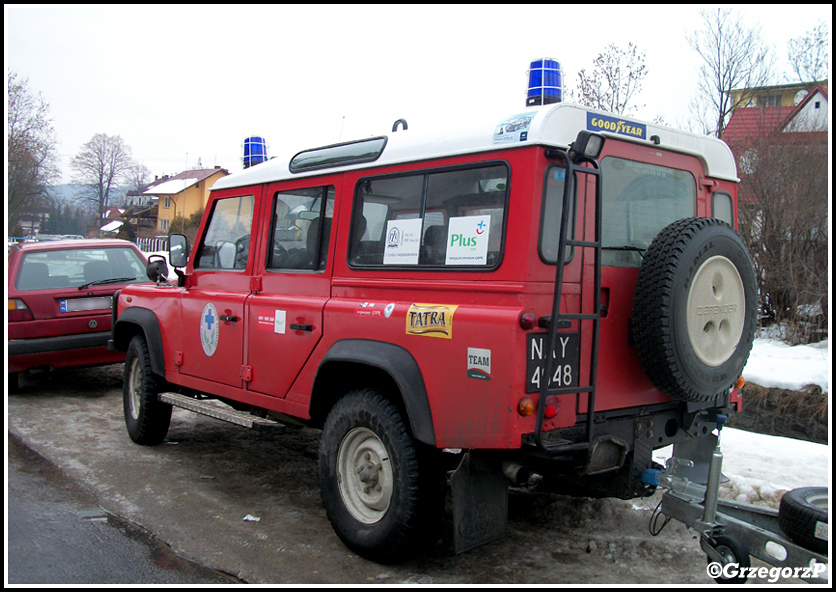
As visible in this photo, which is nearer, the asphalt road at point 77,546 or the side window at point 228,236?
the asphalt road at point 77,546

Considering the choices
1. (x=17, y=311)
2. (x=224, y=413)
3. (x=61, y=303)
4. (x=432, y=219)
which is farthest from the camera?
(x=61, y=303)

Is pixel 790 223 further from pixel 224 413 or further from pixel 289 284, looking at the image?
pixel 224 413

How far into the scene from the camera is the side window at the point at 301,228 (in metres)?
4.62

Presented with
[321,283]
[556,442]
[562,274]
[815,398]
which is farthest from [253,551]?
[815,398]

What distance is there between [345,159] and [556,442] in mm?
2300

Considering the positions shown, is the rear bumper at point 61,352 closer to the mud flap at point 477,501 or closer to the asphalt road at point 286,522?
the asphalt road at point 286,522

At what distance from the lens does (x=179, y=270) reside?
603 centimetres

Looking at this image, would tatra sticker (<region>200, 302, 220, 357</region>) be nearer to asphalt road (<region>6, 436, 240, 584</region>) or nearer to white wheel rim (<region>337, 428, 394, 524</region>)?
asphalt road (<region>6, 436, 240, 584</region>)

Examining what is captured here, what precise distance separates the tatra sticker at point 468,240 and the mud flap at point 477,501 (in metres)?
1.03

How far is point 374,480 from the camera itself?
395cm

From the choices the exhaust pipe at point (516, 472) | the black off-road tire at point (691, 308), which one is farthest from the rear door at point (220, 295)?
the black off-road tire at point (691, 308)

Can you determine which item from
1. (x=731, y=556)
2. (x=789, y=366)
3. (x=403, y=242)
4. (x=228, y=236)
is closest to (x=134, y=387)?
(x=228, y=236)

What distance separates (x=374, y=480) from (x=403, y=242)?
4.62 feet

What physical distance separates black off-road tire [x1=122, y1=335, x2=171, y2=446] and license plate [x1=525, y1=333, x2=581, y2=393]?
4142 mm
